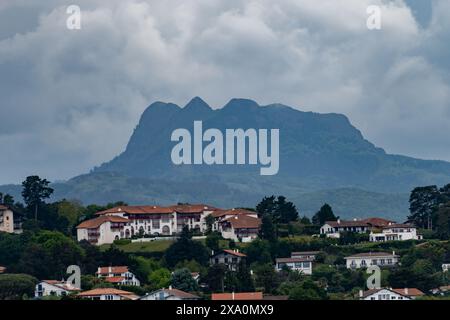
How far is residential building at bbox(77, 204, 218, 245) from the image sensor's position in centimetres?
7138

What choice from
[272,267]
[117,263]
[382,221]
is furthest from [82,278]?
[382,221]

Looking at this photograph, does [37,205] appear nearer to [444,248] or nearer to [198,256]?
[198,256]

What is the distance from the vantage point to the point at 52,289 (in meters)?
53.0

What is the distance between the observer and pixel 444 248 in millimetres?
62969

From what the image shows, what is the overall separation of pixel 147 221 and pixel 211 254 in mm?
12244

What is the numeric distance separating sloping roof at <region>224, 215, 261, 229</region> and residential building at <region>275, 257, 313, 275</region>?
6.75 m

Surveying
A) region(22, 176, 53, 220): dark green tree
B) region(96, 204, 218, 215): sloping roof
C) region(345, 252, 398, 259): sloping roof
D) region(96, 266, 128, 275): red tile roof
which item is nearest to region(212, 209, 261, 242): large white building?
region(96, 204, 218, 215): sloping roof

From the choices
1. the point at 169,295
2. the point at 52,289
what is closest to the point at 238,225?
the point at 52,289

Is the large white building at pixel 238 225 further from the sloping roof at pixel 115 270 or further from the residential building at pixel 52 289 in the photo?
the residential building at pixel 52 289

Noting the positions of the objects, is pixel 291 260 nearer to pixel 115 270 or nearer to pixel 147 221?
pixel 115 270

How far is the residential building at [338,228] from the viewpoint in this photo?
7053 cm
